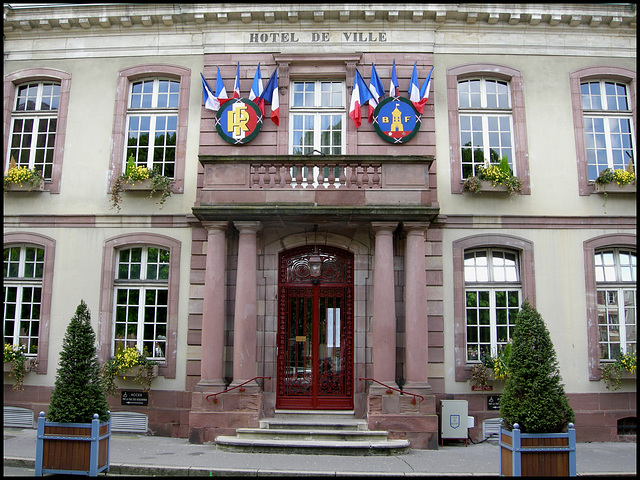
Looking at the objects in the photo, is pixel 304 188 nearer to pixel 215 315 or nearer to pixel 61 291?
pixel 215 315

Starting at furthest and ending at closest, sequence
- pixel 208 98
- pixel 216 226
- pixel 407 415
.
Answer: pixel 208 98 → pixel 216 226 → pixel 407 415

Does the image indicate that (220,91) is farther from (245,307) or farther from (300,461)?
(300,461)

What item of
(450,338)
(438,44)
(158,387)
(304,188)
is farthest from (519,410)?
(438,44)

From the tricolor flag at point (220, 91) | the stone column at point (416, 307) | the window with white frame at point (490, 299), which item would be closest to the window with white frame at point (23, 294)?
the tricolor flag at point (220, 91)

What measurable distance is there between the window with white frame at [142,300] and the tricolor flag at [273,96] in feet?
12.2

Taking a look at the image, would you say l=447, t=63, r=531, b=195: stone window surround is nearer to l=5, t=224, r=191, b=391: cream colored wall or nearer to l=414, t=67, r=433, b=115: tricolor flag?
l=414, t=67, r=433, b=115: tricolor flag

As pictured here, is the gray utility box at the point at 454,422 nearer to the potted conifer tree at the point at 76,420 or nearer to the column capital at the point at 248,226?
the column capital at the point at 248,226

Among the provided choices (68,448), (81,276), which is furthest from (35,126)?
(68,448)

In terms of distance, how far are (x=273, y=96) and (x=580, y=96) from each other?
6.74m

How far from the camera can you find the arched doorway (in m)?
11.8

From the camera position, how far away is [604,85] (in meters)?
13.2

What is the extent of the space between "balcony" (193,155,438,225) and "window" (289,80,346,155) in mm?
1460

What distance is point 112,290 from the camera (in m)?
12.5

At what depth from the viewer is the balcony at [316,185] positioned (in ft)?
36.6
